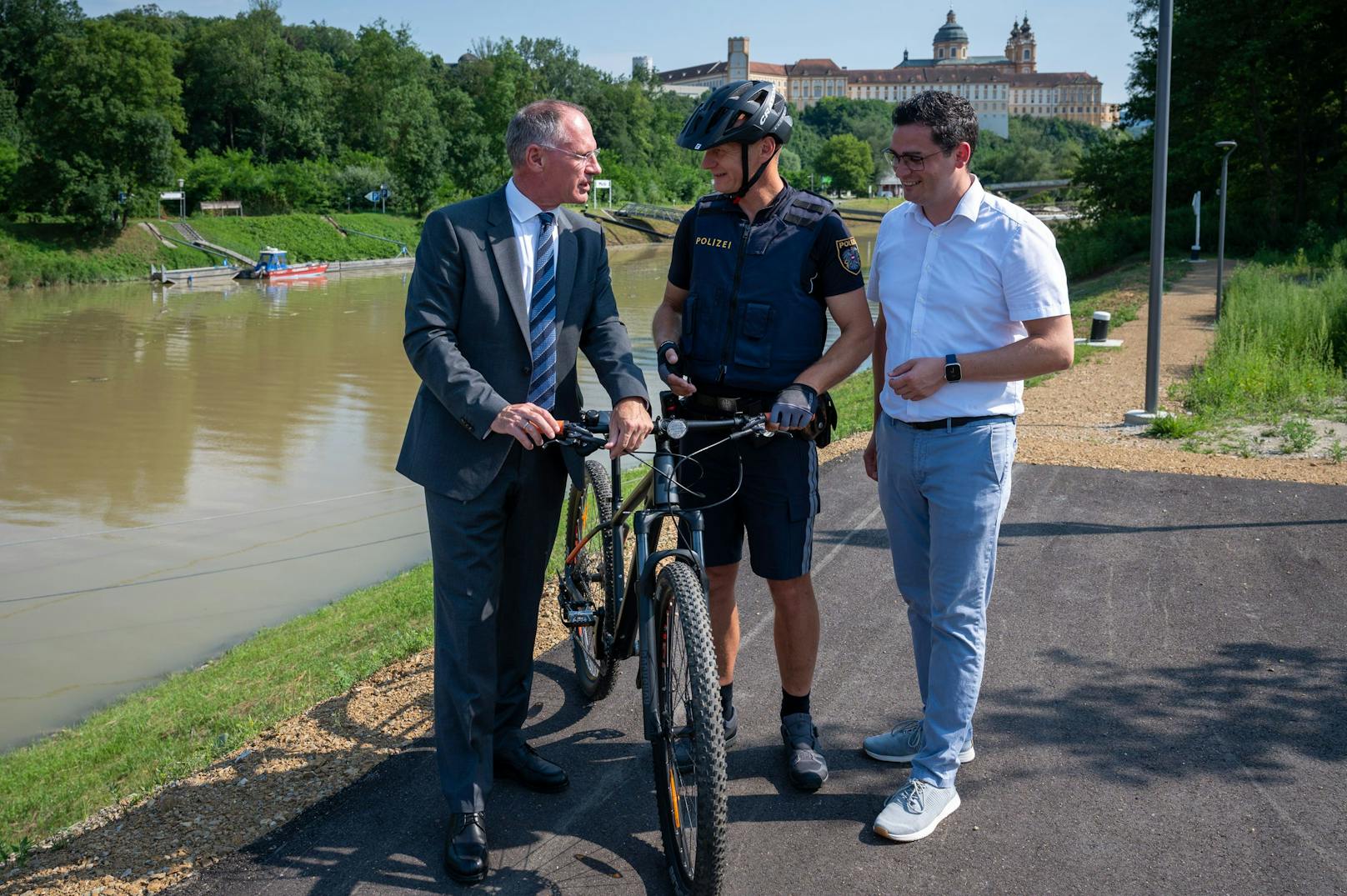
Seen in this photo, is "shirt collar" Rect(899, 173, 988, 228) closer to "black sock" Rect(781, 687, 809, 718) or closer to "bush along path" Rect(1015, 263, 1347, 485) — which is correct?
"black sock" Rect(781, 687, 809, 718)

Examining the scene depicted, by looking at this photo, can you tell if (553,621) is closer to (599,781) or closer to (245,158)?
(599,781)

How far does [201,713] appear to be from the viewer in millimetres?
6309

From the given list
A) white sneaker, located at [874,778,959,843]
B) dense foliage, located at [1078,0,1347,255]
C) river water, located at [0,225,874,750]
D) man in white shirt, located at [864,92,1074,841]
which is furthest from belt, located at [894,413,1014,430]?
dense foliage, located at [1078,0,1347,255]

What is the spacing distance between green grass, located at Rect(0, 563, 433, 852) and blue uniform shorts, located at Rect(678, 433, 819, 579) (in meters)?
2.01

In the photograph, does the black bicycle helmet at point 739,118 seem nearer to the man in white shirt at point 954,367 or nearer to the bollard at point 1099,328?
the man in white shirt at point 954,367

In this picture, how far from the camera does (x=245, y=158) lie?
73.1 meters

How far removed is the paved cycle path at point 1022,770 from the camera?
133 inches

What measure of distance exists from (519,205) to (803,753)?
1911 millimetres

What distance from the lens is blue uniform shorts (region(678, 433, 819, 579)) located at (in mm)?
3867

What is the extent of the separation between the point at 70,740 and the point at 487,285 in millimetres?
5064

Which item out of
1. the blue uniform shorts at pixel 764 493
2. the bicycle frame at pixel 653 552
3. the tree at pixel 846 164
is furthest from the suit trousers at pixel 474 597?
the tree at pixel 846 164

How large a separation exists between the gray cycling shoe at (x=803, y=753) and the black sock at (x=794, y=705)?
0.01 meters

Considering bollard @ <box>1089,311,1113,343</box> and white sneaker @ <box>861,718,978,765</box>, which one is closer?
white sneaker @ <box>861,718,978,765</box>

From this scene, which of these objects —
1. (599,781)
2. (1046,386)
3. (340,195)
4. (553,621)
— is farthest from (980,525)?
(340,195)
